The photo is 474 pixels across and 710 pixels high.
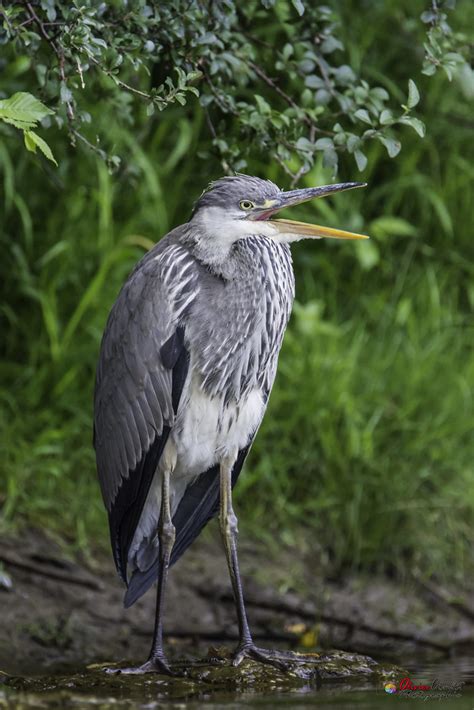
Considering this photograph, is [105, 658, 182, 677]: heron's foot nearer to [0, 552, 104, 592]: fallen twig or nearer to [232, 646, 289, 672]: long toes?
[232, 646, 289, 672]: long toes

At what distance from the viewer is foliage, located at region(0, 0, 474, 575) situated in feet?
16.8

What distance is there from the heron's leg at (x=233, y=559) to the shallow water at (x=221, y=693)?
0.49 ft

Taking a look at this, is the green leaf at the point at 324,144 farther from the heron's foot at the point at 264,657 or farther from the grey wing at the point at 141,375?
the heron's foot at the point at 264,657

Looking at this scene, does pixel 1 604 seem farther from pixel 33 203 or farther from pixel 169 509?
pixel 33 203

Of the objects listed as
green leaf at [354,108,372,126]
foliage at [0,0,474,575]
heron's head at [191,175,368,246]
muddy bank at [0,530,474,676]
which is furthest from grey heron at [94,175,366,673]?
foliage at [0,0,474,575]

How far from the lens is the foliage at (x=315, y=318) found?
5113 mm

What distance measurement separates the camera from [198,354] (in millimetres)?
3779

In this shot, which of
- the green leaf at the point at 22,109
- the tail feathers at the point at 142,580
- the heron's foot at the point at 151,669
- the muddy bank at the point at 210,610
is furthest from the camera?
the muddy bank at the point at 210,610

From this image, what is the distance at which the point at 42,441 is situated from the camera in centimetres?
507

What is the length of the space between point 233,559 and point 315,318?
1.94 meters

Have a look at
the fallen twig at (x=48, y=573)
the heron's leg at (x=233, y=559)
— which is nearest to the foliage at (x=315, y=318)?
the fallen twig at (x=48, y=573)

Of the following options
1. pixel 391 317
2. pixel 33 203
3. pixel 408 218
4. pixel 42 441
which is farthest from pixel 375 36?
pixel 42 441

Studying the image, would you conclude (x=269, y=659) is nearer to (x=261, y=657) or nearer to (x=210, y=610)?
(x=261, y=657)

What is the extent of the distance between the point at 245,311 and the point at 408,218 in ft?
9.70
